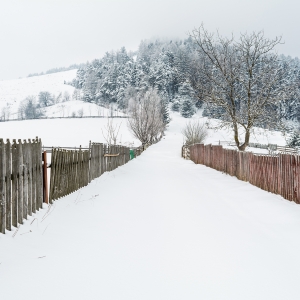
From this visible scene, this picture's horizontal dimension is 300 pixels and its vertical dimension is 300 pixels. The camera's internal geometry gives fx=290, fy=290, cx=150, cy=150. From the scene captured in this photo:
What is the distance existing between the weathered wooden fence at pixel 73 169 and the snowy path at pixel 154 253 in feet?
1.49

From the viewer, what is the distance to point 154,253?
4184mm

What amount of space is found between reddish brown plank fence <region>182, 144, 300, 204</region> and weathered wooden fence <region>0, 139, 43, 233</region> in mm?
6343

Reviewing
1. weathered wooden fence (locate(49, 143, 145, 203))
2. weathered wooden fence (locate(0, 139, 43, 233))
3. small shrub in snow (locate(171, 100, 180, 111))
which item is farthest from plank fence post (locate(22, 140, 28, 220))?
small shrub in snow (locate(171, 100, 180, 111))

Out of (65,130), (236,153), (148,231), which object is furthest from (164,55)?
(148,231)

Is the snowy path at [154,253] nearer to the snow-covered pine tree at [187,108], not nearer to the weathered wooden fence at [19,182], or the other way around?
the weathered wooden fence at [19,182]

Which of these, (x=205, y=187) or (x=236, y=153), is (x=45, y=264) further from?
(x=236, y=153)

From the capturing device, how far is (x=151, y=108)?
49062 millimetres

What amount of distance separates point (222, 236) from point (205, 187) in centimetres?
563

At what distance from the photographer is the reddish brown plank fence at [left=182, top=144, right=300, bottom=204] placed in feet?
25.4

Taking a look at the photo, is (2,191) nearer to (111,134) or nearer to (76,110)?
(111,134)

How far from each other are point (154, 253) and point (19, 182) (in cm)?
262

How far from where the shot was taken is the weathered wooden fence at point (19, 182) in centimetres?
447

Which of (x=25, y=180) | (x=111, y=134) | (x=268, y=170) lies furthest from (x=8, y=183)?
(x=111, y=134)

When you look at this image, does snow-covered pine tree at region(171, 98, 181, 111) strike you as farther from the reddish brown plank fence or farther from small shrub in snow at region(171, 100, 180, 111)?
the reddish brown plank fence
